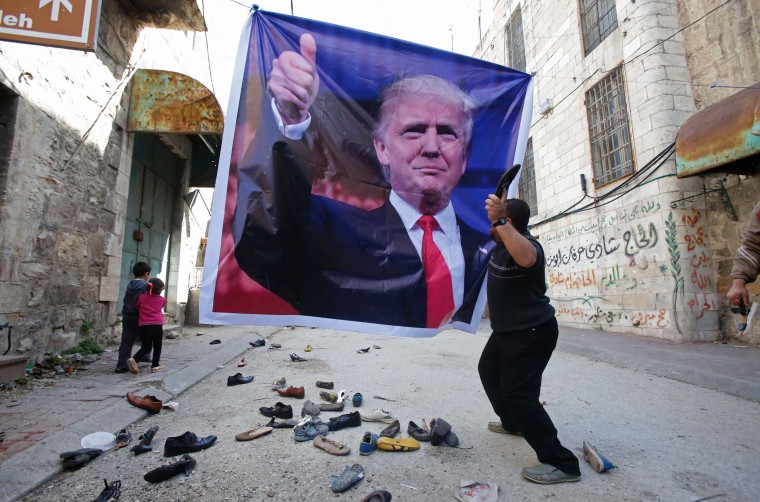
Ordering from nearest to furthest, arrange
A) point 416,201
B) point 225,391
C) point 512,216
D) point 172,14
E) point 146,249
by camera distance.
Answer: point 512,216
point 416,201
point 225,391
point 172,14
point 146,249

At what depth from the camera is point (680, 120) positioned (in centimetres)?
823

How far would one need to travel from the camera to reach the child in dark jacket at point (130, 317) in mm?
4996

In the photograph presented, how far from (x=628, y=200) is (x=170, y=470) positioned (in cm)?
980

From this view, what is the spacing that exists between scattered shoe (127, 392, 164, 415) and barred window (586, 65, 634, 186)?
977cm

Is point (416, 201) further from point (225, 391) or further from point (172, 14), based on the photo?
point (172, 14)

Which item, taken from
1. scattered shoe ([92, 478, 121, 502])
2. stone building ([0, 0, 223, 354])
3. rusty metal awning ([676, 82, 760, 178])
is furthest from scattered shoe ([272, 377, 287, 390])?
rusty metal awning ([676, 82, 760, 178])

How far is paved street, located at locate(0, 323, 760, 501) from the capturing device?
2182mm

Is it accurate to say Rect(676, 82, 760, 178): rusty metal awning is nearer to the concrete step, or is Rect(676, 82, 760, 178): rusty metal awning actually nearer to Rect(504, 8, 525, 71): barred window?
Rect(504, 8, 525, 71): barred window

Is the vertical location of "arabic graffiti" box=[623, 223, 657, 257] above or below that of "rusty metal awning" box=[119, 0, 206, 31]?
below

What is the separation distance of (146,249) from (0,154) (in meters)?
4.41

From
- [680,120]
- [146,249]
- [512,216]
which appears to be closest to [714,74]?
[680,120]

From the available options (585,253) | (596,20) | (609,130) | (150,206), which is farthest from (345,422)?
(596,20)

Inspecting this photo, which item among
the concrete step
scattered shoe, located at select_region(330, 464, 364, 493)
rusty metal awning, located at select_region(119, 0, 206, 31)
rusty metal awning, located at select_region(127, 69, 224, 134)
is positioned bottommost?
scattered shoe, located at select_region(330, 464, 364, 493)

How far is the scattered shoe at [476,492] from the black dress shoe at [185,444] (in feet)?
5.52
